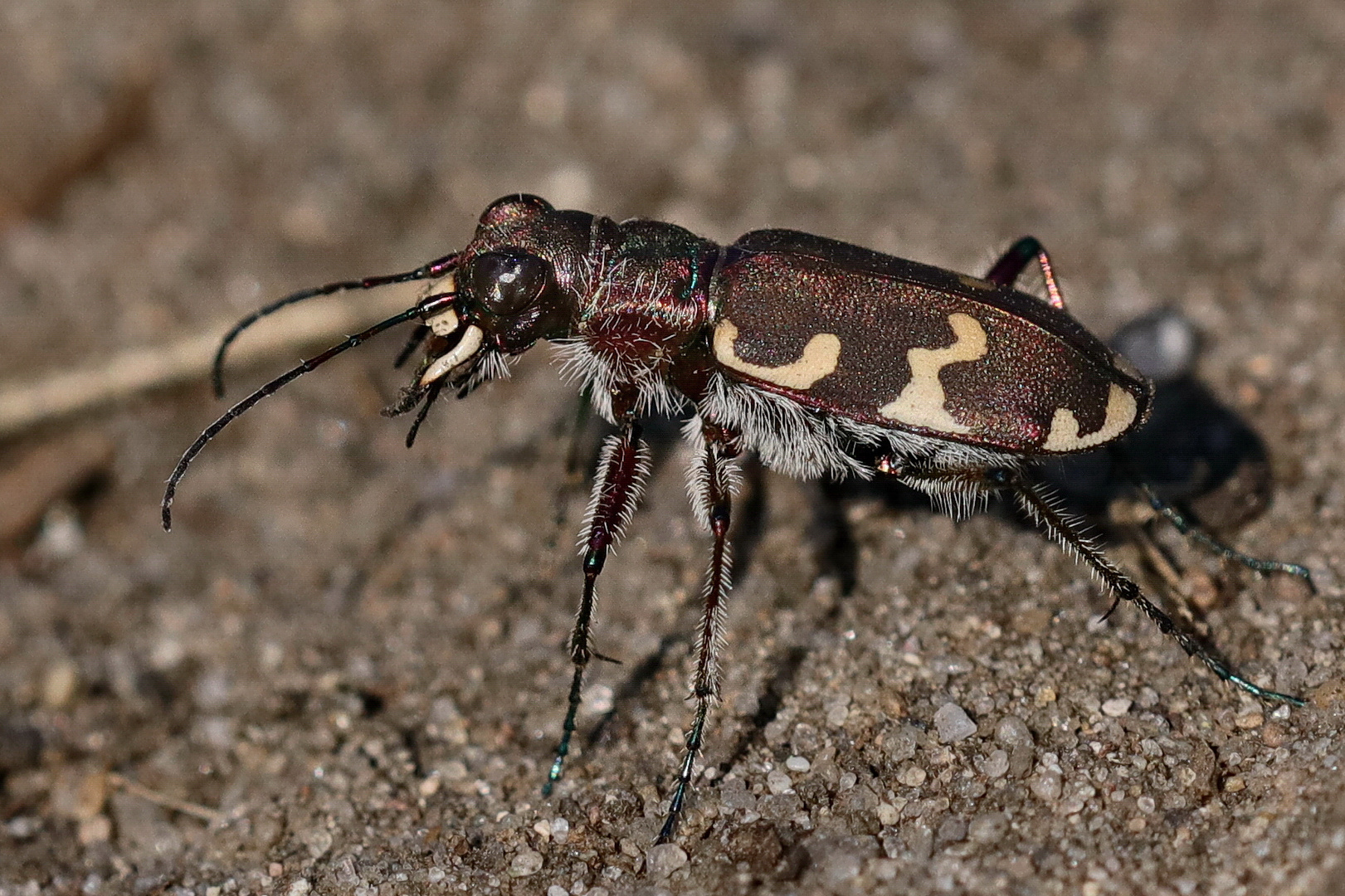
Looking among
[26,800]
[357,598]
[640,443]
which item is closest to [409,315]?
[640,443]

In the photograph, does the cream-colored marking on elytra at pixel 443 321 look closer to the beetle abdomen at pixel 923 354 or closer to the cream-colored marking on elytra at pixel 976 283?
the beetle abdomen at pixel 923 354

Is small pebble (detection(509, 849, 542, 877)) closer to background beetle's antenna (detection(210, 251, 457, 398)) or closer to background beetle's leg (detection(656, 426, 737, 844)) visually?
background beetle's leg (detection(656, 426, 737, 844))

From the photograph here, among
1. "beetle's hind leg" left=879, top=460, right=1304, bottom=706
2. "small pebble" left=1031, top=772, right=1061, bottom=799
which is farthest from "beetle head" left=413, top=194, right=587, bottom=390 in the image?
"small pebble" left=1031, top=772, right=1061, bottom=799

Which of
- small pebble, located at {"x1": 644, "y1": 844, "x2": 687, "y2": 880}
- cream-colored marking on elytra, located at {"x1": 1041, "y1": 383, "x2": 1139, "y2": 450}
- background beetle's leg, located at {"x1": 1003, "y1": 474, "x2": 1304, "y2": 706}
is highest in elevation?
cream-colored marking on elytra, located at {"x1": 1041, "y1": 383, "x2": 1139, "y2": 450}

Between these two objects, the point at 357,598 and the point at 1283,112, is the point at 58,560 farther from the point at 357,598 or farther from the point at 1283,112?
the point at 1283,112

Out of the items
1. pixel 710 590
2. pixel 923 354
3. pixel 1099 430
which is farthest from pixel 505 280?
pixel 1099 430

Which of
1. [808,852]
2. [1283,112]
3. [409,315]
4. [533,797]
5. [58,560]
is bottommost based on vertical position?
[808,852]

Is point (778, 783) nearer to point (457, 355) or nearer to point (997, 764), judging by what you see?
point (997, 764)

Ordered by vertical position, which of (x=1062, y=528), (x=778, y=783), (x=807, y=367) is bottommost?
(x=778, y=783)
